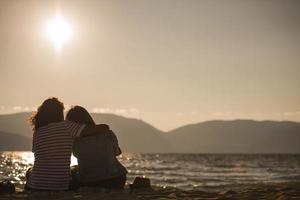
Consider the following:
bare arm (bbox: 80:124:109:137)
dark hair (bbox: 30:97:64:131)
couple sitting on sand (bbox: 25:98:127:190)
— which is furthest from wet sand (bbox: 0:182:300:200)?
dark hair (bbox: 30:97:64:131)

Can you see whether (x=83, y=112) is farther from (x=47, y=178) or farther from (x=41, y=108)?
(x=47, y=178)

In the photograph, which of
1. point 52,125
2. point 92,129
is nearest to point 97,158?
point 92,129

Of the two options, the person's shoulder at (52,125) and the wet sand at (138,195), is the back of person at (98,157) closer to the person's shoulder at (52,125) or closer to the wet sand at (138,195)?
the wet sand at (138,195)

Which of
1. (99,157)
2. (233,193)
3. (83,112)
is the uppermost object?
(83,112)

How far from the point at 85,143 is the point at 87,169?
0.51 metres

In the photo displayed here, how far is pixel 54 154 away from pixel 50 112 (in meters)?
0.71

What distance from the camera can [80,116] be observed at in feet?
27.0

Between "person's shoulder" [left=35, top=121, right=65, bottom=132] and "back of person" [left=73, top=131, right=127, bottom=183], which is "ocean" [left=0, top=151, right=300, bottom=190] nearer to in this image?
"back of person" [left=73, top=131, right=127, bottom=183]

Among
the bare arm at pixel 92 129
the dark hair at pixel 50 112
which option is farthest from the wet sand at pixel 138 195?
the dark hair at pixel 50 112

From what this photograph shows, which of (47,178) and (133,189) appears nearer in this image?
(47,178)

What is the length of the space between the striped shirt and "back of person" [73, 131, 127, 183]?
1.48 ft

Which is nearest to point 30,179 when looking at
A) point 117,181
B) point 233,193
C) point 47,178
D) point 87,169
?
point 47,178

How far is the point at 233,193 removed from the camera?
900 cm

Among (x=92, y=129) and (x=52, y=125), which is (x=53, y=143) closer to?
(x=52, y=125)
